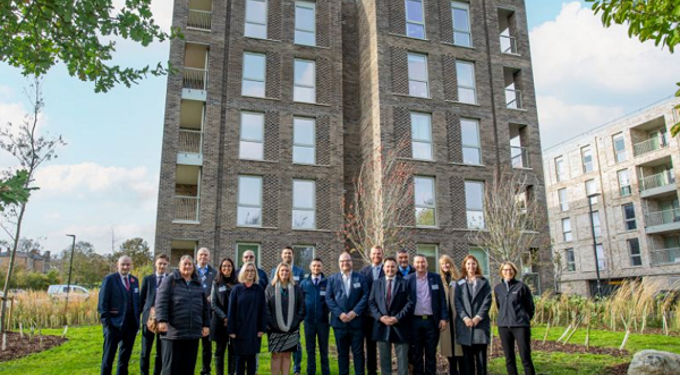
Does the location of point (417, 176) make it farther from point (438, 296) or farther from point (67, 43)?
point (67, 43)

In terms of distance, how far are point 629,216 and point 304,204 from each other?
2944 centimetres

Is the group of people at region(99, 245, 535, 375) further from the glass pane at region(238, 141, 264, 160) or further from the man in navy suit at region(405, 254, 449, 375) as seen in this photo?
the glass pane at region(238, 141, 264, 160)

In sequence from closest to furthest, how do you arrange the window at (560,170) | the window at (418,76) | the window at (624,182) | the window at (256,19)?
the window at (256,19)
the window at (418,76)
the window at (624,182)
the window at (560,170)

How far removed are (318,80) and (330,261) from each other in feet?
25.9

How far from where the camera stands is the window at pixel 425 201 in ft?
69.8

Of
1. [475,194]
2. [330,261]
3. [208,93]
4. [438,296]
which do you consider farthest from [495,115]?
[438,296]

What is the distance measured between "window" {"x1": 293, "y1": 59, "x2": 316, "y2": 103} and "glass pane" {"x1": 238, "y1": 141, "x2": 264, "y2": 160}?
272cm

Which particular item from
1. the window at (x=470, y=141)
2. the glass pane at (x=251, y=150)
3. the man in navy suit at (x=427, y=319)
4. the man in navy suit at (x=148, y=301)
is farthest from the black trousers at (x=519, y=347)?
the window at (x=470, y=141)

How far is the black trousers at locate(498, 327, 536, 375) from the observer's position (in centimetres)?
744

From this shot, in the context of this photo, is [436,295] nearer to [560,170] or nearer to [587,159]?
[587,159]

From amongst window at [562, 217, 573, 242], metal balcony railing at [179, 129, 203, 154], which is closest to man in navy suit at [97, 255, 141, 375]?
metal balcony railing at [179, 129, 203, 154]

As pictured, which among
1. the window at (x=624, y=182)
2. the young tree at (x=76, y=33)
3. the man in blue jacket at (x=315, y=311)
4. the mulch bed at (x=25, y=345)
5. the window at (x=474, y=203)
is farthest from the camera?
the window at (x=624, y=182)

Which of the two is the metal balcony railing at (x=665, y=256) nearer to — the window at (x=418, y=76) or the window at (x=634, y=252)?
the window at (x=634, y=252)

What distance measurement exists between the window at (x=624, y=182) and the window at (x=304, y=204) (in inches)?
1147
